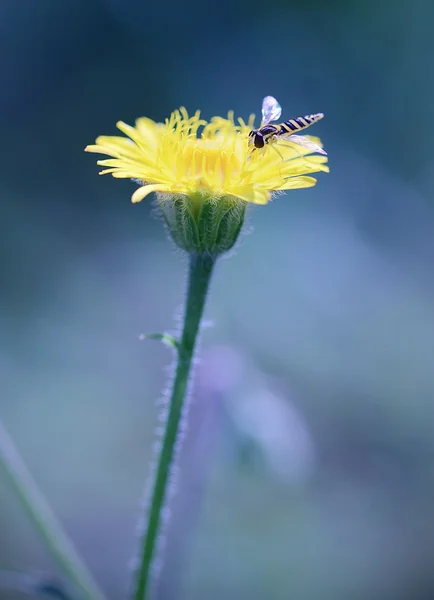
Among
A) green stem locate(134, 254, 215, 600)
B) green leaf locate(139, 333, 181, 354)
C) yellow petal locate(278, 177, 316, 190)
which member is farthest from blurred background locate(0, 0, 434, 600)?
yellow petal locate(278, 177, 316, 190)

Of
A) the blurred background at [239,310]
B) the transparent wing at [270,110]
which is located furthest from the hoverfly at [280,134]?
the blurred background at [239,310]

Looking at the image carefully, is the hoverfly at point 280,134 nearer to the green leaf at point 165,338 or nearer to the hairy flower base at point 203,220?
the hairy flower base at point 203,220

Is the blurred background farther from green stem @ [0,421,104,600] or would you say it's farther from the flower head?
the flower head

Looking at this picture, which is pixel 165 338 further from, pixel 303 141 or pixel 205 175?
pixel 303 141

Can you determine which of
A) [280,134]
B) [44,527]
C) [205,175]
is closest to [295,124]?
[280,134]

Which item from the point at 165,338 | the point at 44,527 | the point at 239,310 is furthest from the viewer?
the point at 239,310
